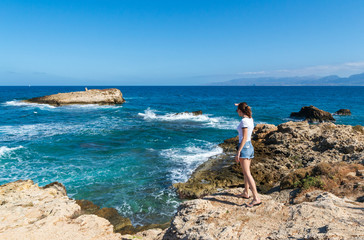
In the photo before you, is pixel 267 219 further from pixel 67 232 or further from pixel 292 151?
pixel 292 151

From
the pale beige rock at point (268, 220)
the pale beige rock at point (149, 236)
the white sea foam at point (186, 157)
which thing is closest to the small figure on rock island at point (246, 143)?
the pale beige rock at point (268, 220)

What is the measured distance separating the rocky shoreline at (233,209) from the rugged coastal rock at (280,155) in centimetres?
6

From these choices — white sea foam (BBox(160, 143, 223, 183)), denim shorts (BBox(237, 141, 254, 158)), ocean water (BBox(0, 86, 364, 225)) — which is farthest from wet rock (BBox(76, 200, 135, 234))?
denim shorts (BBox(237, 141, 254, 158))

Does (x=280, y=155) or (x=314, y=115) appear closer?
(x=280, y=155)

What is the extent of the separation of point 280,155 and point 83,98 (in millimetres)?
50815

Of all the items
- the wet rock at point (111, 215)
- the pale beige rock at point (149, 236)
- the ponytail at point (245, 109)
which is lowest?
the wet rock at point (111, 215)

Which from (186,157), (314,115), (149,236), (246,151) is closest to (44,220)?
(149,236)

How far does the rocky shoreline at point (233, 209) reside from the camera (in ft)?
14.8

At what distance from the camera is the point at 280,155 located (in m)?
15.1

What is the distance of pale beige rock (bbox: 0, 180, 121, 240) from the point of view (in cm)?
609

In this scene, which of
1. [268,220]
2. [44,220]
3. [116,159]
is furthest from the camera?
[116,159]

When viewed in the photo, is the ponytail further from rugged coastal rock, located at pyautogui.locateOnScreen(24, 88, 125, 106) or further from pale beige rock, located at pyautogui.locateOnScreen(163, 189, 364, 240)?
rugged coastal rock, located at pyautogui.locateOnScreen(24, 88, 125, 106)

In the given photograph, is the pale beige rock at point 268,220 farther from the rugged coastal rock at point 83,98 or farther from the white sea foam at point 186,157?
the rugged coastal rock at point 83,98

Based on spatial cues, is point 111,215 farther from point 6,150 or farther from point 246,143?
point 6,150
